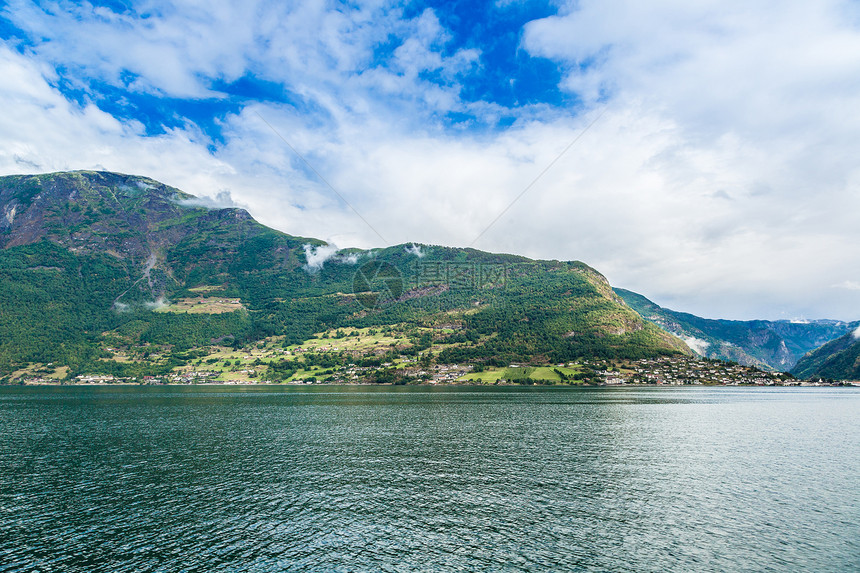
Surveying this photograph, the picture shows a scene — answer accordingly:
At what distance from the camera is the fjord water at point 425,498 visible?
85.4 feet

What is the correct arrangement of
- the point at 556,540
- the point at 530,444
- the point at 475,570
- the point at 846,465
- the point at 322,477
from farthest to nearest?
the point at 530,444, the point at 846,465, the point at 322,477, the point at 556,540, the point at 475,570

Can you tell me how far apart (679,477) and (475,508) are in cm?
2437

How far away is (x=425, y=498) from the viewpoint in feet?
123

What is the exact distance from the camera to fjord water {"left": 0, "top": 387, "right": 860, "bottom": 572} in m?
26.0

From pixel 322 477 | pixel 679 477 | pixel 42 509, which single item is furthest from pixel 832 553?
pixel 42 509

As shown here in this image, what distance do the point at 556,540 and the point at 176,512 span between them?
28056mm

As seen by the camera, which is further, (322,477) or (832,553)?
(322,477)

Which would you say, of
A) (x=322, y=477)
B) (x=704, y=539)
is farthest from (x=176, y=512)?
(x=704, y=539)

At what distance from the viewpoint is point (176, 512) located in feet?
109

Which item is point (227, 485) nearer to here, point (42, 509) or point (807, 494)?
point (42, 509)

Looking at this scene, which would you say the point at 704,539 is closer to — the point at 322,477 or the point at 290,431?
the point at 322,477

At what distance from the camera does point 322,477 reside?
44.3 meters

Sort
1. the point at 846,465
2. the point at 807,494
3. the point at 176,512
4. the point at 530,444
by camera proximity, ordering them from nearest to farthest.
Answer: the point at 176,512, the point at 807,494, the point at 846,465, the point at 530,444

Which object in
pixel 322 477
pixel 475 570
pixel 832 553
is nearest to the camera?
pixel 475 570
